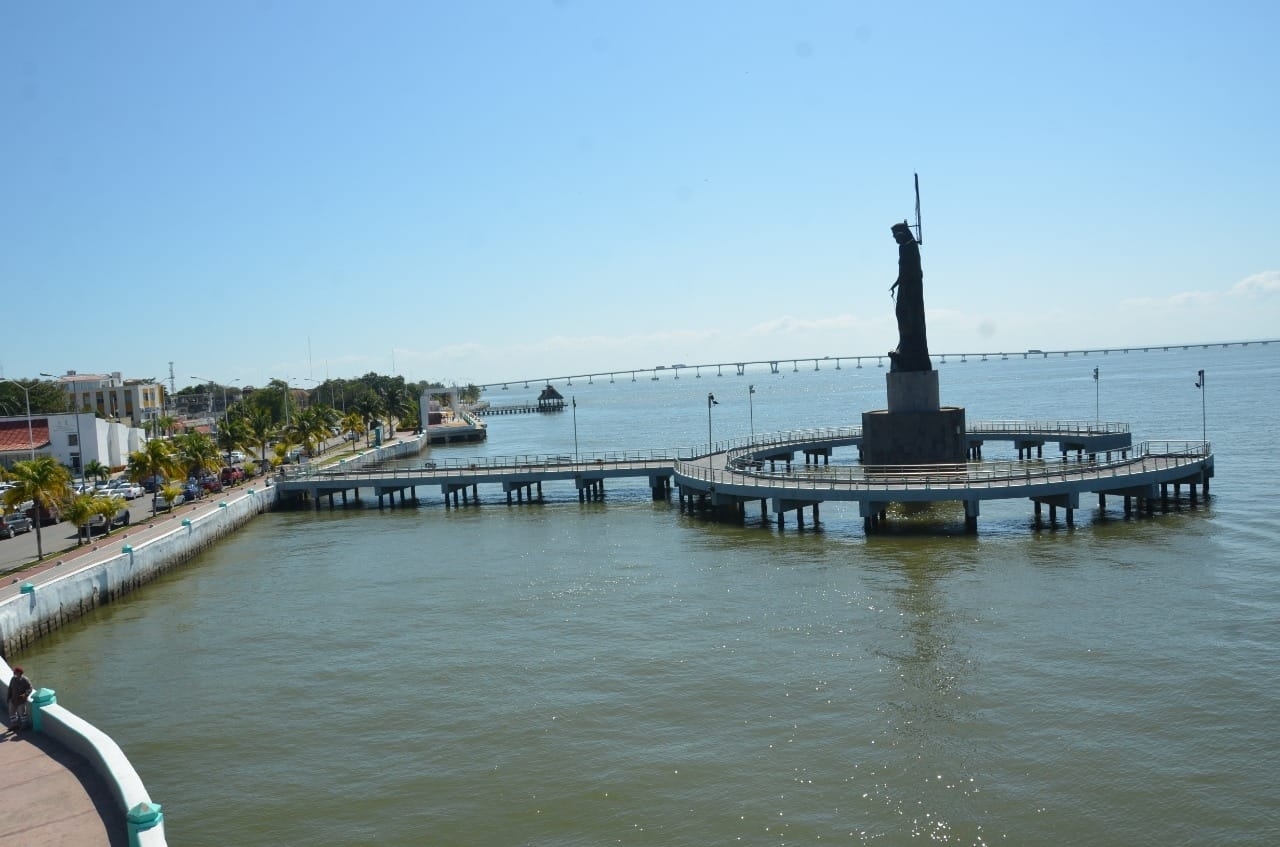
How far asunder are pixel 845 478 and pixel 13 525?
41.9 m

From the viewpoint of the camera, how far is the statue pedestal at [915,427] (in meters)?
50.4

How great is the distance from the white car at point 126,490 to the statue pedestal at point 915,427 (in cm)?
4520

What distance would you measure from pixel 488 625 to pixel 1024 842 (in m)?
18.6

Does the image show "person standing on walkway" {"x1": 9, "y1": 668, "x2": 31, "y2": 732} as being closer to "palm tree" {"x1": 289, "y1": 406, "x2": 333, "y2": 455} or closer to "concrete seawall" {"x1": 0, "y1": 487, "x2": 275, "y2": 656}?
"concrete seawall" {"x1": 0, "y1": 487, "x2": 275, "y2": 656}

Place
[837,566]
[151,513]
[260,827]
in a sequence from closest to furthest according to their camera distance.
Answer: [260,827]
[837,566]
[151,513]

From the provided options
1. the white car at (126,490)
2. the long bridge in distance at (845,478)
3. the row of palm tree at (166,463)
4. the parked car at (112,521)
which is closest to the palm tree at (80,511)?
the row of palm tree at (166,463)

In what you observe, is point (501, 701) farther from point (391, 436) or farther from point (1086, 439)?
point (391, 436)

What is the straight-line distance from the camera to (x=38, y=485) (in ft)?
138

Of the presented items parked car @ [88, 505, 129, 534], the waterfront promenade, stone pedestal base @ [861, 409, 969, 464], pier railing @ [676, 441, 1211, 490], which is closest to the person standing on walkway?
the waterfront promenade

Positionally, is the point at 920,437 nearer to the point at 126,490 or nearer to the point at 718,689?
the point at 718,689

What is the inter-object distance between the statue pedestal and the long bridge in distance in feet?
5.29

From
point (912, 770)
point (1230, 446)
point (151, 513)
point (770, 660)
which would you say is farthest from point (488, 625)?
point (1230, 446)

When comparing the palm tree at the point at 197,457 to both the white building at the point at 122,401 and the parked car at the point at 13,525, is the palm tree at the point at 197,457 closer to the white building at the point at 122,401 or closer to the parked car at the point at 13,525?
the parked car at the point at 13,525

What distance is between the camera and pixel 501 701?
2480cm
